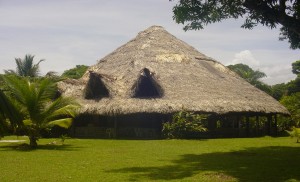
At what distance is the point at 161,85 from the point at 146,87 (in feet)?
2.91

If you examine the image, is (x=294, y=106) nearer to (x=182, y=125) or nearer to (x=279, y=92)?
(x=182, y=125)

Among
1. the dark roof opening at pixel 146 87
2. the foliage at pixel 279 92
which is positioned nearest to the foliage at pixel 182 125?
the dark roof opening at pixel 146 87

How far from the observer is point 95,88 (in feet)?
70.6

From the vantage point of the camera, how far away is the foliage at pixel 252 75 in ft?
124

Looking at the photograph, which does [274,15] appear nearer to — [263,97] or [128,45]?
[263,97]

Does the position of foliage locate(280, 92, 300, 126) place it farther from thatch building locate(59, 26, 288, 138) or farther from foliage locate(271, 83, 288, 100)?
foliage locate(271, 83, 288, 100)

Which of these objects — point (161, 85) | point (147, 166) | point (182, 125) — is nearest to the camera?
point (147, 166)

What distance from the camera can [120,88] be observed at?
2136cm

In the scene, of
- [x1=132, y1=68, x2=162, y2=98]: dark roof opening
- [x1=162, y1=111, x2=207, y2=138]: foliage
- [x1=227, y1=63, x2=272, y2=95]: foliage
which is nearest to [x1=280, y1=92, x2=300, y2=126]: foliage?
[x1=227, y1=63, x2=272, y2=95]: foliage

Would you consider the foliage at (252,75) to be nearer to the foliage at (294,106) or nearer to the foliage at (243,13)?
the foliage at (294,106)

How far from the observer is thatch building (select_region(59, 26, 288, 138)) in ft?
65.3

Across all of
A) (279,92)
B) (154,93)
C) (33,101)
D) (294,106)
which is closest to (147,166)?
(33,101)

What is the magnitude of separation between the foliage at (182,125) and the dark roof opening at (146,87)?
1876 millimetres

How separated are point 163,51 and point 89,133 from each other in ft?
25.2
